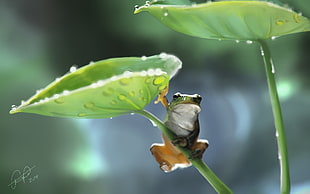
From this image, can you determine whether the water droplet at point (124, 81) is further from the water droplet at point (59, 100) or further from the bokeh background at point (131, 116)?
the bokeh background at point (131, 116)

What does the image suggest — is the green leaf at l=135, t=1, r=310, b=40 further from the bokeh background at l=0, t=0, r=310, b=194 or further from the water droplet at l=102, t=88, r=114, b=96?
the bokeh background at l=0, t=0, r=310, b=194

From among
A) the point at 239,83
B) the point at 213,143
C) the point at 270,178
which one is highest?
the point at 239,83

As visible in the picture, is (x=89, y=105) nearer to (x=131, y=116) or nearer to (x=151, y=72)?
(x=151, y=72)

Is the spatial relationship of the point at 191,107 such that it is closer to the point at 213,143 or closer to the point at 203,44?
the point at 213,143

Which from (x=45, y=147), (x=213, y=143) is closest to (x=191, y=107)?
(x=213, y=143)
